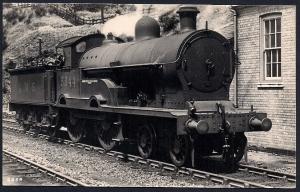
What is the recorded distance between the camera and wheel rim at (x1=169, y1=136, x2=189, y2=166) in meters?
11.1

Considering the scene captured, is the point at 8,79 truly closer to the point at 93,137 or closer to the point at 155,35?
the point at 93,137

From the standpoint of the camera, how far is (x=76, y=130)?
52.0ft

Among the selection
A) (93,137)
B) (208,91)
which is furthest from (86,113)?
(208,91)

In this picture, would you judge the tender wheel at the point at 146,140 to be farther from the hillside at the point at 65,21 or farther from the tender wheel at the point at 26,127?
the tender wheel at the point at 26,127

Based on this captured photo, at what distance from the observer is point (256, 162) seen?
1241 cm

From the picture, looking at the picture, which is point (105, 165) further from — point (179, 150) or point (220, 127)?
point (220, 127)

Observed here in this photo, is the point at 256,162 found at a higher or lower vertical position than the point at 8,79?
lower

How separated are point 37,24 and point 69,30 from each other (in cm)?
479

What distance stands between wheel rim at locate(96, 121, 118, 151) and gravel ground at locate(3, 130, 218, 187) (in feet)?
1.37

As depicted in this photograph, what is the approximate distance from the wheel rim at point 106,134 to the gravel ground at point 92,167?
42cm

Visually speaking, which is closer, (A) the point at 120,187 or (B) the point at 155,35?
(A) the point at 120,187

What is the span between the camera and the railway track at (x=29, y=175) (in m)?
10.4

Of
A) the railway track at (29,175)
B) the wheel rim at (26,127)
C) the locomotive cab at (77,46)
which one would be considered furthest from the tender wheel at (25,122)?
the railway track at (29,175)

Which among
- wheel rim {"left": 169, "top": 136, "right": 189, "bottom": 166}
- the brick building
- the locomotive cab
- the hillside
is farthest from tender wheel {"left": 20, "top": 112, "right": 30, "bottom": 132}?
wheel rim {"left": 169, "top": 136, "right": 189, "bottom": 166}
